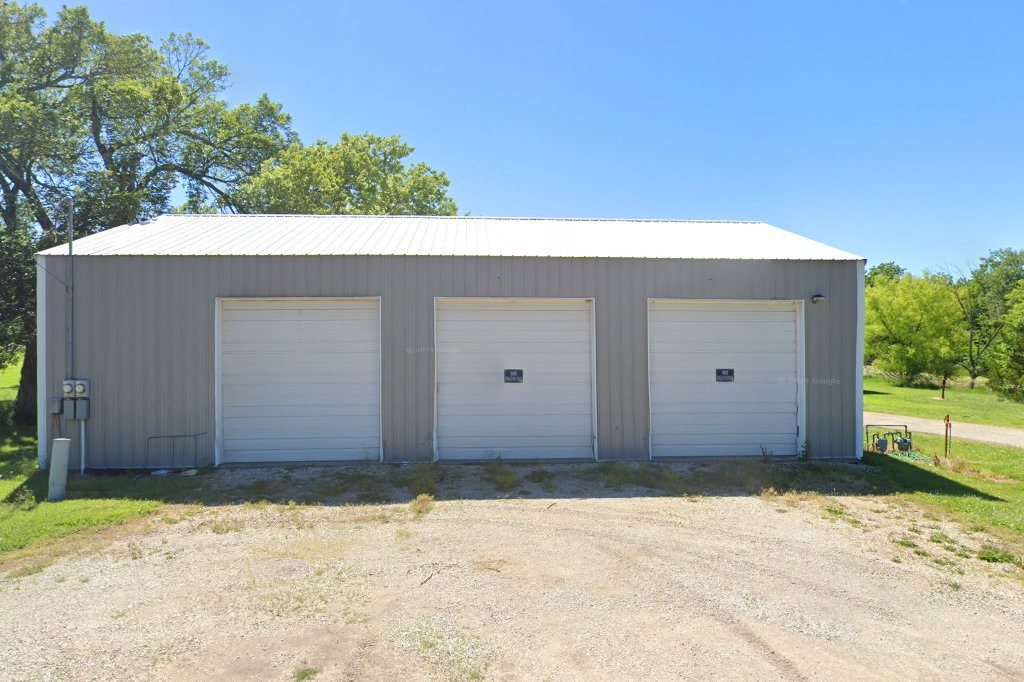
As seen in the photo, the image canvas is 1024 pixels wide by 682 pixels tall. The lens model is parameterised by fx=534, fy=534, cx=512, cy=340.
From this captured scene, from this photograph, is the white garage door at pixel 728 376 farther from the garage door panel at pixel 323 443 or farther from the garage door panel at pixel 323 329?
the garage door panel at pixel 323 443

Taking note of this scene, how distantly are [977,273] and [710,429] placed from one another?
53.0 metres

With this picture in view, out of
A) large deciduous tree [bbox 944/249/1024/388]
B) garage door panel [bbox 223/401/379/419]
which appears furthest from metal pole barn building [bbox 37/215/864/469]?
large deciduous tree [bbox 944/249/1024/388]

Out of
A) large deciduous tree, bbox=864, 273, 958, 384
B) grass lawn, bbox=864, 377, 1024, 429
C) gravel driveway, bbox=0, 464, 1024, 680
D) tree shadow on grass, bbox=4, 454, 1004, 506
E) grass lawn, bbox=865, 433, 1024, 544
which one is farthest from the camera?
large deciduous tree, bbox=864, 273, 958, 384

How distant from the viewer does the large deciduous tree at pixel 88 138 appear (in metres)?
15.4

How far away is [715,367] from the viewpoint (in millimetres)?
9844

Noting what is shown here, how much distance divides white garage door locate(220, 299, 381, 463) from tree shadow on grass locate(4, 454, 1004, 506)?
1.66 feet

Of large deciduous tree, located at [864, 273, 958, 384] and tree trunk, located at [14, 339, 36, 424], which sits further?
large deciduous tree, located at [864, 273, 958, 384]

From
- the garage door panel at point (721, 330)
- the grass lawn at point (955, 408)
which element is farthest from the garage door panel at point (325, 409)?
the grass lawn at point (955, 408)

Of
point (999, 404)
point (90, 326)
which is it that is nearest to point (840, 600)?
point (90, 326)

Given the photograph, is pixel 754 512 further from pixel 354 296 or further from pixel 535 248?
pixel 354 296

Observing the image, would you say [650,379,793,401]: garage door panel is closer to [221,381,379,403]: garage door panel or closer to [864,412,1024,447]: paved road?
[221,381,379,403]: garage door panel

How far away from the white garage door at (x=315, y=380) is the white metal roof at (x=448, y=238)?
1118 millimetres

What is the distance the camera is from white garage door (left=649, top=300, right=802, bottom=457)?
9.74 metres

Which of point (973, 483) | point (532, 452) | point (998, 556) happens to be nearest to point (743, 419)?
point (973, 483)
